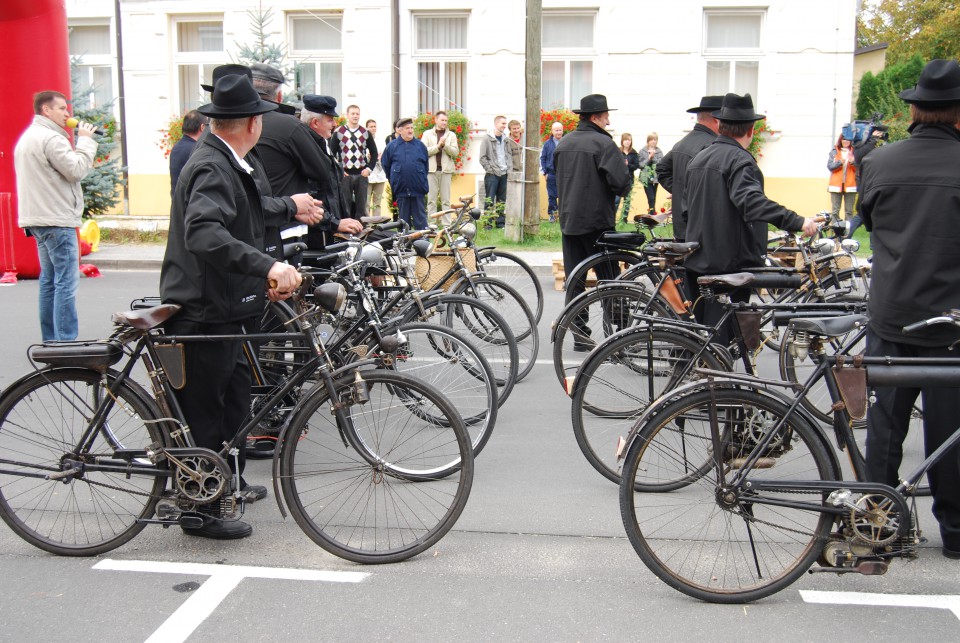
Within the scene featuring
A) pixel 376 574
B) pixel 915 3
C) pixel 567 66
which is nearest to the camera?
pixel 376 574

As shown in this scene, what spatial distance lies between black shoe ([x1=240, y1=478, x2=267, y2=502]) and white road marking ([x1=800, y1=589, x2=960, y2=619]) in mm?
2497

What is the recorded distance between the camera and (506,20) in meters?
19.7

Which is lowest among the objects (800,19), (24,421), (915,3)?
(24,421)

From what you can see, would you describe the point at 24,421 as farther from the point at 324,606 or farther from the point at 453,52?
the point at 453,52

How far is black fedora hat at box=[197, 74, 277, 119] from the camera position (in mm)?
4340

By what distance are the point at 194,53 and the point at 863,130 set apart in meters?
13.4

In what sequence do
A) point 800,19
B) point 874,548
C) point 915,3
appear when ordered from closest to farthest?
point 874,548 → point 800,19 → point 915,3

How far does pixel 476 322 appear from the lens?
625 centimetres

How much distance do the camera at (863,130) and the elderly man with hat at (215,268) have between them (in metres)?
13.3

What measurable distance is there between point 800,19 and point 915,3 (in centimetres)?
1307

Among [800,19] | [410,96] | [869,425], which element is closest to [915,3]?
[800,19]

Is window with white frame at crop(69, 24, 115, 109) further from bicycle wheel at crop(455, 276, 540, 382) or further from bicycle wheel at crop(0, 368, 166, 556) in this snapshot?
bicycle wheel at crop(0, 368, 166, 556)

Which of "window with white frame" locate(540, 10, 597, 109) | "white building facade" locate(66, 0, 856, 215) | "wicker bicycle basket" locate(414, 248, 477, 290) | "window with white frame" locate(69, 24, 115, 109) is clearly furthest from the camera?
"window with white frame" locate(69, 24, 115, 109)

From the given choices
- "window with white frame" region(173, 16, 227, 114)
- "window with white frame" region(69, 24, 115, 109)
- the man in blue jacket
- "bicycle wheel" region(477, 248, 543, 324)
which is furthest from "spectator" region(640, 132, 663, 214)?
"window with white frame" region(69, 24, 115, 109)
